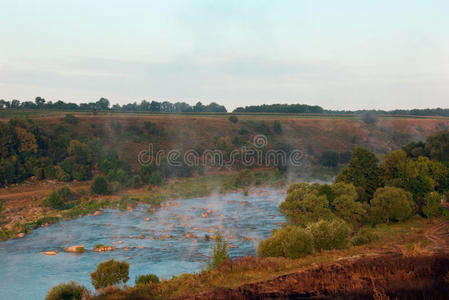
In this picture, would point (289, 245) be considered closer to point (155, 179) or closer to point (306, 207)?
point (306, 207)

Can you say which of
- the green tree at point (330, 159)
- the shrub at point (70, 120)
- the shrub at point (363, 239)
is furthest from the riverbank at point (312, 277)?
the shrub at point (70, 120)

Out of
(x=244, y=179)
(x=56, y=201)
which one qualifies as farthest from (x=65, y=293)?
(x=244, y=179)

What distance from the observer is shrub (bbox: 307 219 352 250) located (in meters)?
28.9

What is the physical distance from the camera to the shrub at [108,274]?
26.7 meters

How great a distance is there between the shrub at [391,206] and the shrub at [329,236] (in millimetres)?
15534

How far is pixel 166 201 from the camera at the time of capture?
6438 centimetres

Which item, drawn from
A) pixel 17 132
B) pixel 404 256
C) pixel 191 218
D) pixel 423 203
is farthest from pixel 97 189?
pixel 404 256

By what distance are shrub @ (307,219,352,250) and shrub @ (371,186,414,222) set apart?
15.5 m

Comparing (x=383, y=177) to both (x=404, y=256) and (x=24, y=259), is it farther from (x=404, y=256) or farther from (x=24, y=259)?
(x=24, y=259)

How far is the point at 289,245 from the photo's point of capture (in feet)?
86.3

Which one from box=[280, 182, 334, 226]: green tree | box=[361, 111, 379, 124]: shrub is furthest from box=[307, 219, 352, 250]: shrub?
box=[361, 111, 379, 124]: shrub

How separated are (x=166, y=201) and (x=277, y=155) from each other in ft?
170

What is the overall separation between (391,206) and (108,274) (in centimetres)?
3087

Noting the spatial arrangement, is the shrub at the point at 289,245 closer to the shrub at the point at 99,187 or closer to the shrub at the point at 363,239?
the shrub at the point at 363,239
